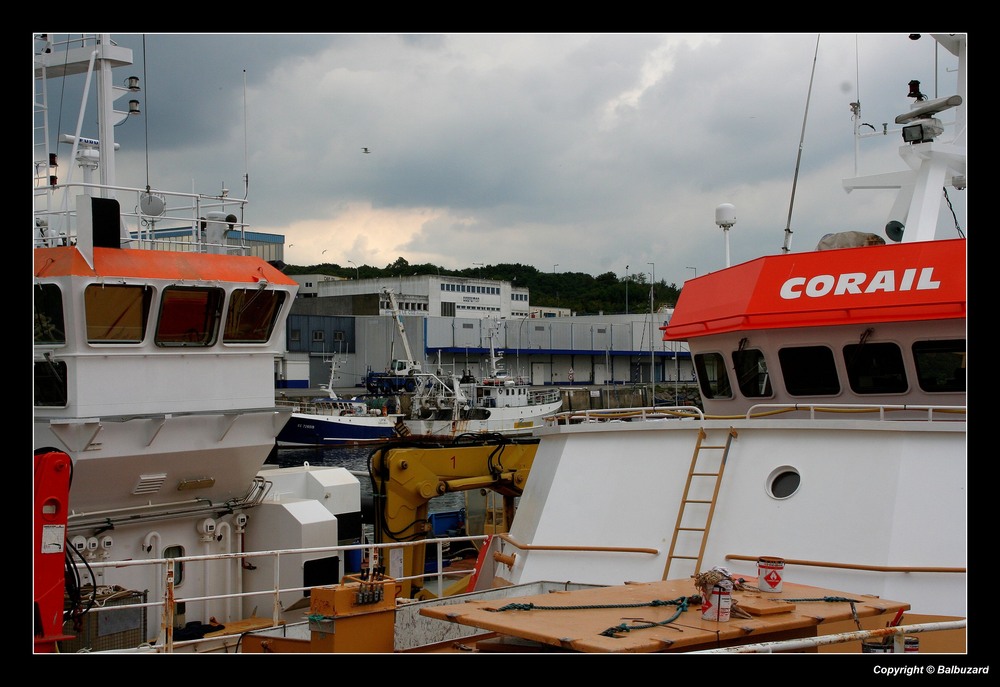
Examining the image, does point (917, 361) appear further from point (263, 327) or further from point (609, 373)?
point (609, 373)

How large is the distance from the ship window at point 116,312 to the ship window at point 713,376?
7.67 m

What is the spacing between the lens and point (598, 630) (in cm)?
678

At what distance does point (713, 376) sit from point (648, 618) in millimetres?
6283

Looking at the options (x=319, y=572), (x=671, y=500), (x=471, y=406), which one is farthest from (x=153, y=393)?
(x=471, y=406)

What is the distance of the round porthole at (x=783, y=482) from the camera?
9859 millimetres

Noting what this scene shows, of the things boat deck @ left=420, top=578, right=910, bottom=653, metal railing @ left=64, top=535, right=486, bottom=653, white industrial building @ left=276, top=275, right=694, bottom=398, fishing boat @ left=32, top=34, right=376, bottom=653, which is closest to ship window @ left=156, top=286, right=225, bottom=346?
fishing boat @ left=32, top=34, right=376, bottom=653

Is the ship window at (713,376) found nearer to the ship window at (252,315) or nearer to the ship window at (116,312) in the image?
the ship window at (252,315)

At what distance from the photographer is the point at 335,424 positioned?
64812mm

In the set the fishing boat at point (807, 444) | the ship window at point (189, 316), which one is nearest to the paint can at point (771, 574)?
the fishing boat at point (807, 444)

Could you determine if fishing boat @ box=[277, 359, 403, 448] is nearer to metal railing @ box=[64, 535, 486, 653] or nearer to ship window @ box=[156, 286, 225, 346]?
metal railing @ box=[64, 535, 486, 653]

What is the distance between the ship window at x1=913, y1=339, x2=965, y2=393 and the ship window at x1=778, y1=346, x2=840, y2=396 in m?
0.93

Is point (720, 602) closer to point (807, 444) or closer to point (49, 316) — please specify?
point (807, 444)

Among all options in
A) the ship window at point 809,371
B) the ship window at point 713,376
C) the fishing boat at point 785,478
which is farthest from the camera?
the ship window at point 713,376

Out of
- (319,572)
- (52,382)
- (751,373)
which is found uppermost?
(751,373)
